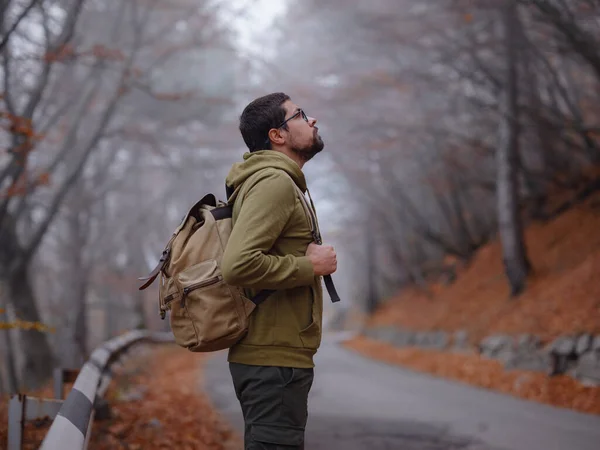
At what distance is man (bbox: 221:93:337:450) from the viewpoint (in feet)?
8.91

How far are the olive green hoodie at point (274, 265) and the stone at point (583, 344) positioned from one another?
747cm

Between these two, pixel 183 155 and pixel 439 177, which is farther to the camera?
pixel 183 155

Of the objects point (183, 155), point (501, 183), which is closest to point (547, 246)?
point (501, 183)

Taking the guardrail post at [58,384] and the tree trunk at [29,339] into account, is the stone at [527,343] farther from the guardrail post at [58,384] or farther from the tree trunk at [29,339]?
the tree trunk at [29,339]

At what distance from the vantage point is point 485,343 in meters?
12.5

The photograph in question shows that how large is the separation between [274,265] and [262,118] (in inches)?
31.8

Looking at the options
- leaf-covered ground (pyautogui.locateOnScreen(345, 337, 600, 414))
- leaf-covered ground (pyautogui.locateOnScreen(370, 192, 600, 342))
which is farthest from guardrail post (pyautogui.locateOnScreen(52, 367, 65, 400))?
leaf-covered ground (pyautogui.locateOnScreen(370, 192, 600, 342))

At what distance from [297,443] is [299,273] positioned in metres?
0.73

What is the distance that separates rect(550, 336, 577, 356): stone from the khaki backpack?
7769 millimetres

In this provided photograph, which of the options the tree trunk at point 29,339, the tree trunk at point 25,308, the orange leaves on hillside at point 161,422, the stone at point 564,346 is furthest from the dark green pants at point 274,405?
the tree trunk at point 29,339

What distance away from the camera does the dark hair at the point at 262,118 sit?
3.13 metres

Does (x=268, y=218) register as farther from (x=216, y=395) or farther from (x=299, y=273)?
(x=216, y=395)

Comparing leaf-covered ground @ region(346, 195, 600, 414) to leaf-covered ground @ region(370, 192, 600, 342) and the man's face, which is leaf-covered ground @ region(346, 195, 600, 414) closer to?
leaf-covered ground @ region(370, 192, 600, 342)

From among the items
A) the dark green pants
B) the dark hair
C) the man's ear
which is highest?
the dark hair
